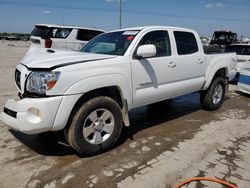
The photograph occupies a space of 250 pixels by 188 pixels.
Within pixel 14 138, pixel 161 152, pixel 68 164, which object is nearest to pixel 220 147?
pixel 161 152

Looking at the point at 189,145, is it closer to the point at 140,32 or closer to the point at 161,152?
the point at 161,152

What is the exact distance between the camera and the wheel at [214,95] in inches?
239

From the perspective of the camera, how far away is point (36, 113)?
3150 millimetres

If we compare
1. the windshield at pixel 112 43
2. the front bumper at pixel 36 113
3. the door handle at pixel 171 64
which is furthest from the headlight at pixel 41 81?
the door handle at pixel 171 64

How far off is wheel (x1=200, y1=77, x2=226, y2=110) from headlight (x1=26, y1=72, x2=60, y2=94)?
4.08 m

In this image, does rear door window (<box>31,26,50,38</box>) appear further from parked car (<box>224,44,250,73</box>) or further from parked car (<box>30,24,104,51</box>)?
parked car (<box>224,44,250,73</box>)

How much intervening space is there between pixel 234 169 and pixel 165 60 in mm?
2096

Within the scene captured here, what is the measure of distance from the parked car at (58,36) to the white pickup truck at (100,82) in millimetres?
7651

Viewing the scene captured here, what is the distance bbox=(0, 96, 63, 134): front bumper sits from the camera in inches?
121

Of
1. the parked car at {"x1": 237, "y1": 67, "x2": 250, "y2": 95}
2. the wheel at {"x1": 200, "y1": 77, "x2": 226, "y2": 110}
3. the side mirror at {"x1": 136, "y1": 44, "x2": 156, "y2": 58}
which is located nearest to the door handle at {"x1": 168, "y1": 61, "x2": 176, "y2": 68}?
the side mirror at {"x1": 136, "y1": 44, "x2": 156, "y2": 58}

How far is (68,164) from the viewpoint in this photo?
3.42 m

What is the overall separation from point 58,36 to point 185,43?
8.43m

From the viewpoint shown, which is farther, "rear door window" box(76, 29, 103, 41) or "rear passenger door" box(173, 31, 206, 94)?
"rear door window" box(76, 29, 103, 41)

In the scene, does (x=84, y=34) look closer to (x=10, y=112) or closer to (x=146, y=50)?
(x=146, y=50)
